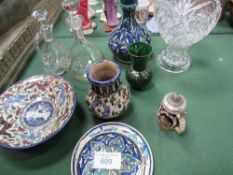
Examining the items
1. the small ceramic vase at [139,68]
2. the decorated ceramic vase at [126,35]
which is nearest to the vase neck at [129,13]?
the decorated ceramic vase at [126,35]

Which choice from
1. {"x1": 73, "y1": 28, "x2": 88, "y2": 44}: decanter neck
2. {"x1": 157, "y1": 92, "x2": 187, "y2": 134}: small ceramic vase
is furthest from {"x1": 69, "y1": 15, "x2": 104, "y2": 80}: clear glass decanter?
{"x1": 157, "y1": 92, "x2": 187, "y2": 134}: small ceramic vase

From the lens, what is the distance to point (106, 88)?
54cm

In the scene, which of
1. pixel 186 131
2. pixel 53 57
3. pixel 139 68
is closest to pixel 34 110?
pixel 53 57

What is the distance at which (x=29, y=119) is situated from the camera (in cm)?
63

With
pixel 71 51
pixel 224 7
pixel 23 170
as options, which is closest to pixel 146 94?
pixel 71 51

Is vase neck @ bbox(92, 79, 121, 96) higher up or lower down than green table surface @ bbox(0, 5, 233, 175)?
higher up

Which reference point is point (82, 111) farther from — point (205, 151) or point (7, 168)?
point (205, 151)

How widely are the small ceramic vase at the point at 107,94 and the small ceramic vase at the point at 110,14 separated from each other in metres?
0.37

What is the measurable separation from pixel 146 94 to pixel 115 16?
1.25 feet

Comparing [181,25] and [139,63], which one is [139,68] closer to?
[139,63]

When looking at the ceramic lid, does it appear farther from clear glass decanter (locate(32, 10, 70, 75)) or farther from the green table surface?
clear glass decanter (locate(32, 10, 70, 75))

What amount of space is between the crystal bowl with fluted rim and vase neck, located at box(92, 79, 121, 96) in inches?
10.0

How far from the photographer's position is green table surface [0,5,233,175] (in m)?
0.53

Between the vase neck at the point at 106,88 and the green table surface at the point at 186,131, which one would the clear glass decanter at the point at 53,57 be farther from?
the vase neck at the point at 106,88
